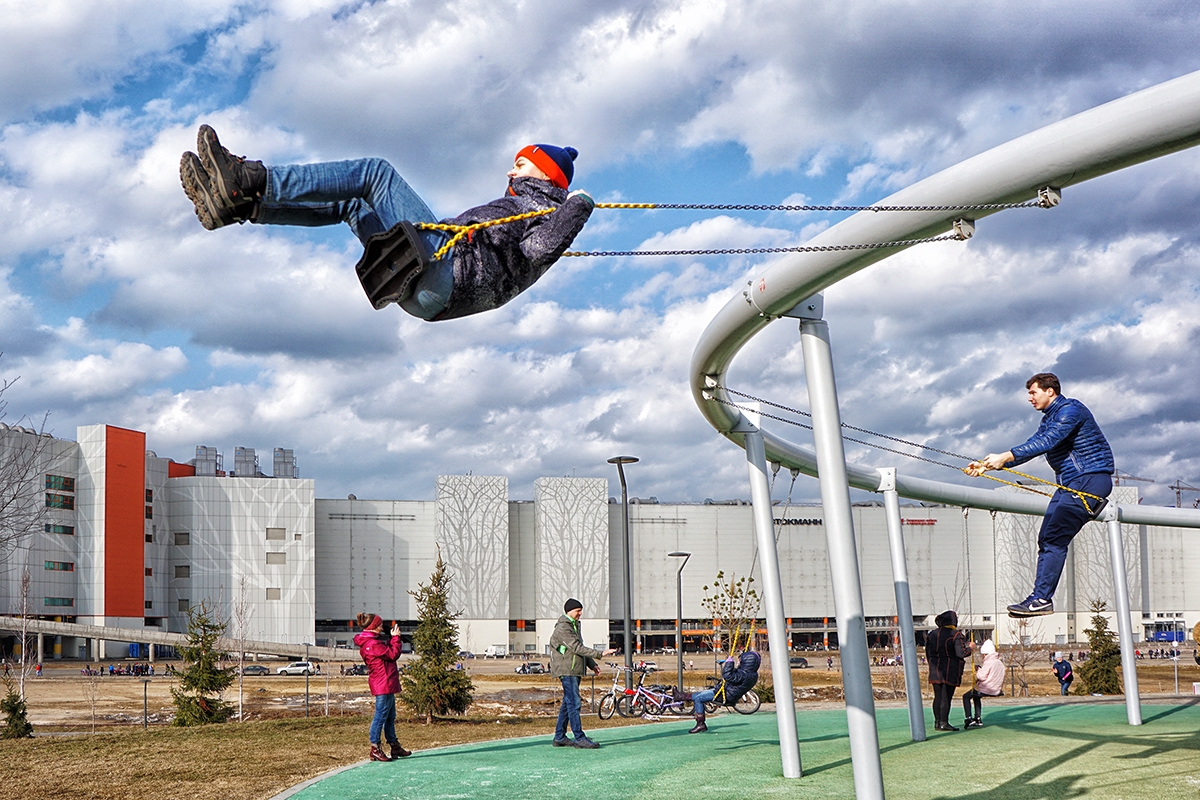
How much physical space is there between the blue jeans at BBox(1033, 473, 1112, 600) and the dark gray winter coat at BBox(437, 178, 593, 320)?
4.08 metres

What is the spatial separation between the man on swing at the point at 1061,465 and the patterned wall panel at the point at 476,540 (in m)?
82.3

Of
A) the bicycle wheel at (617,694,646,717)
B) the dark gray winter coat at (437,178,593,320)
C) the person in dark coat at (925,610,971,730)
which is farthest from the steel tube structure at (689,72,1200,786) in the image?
the bicycle wheel at (617,694,646,717)

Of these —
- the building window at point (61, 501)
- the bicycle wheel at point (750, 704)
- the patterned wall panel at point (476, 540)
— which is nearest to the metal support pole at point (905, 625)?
the bicycle wheel at point (750, 704)

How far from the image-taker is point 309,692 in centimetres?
4381

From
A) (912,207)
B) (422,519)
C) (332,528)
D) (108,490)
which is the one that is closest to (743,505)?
(422,519)

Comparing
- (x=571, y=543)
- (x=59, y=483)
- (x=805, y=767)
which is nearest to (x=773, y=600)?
(x=805, y=767)

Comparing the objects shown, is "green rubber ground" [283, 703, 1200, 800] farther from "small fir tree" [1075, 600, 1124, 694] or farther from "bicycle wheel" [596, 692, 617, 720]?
"small fir tree" [1075, 600, 1124, 694]

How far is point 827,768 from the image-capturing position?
1040 cm

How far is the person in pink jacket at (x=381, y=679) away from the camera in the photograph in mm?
11266

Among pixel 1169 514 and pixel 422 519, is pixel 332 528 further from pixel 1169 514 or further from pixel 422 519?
pixel 1169 514

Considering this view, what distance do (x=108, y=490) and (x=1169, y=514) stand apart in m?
76.4

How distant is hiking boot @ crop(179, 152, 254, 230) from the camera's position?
3686mm

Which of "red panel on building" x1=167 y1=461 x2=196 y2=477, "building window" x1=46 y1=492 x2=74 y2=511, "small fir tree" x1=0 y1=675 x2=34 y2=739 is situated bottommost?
"small fir tree" x1=0 y1=675 x2=34 y2=739

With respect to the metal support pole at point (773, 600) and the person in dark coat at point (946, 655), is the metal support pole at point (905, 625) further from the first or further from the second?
the metal support pole at point (773, 600)
